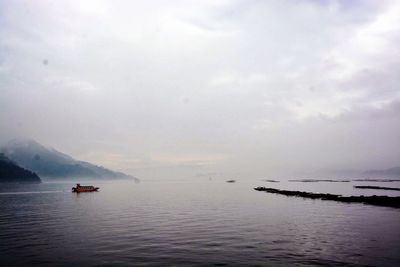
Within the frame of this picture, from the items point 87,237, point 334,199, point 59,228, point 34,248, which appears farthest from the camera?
point 334,199

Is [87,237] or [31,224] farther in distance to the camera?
[31,224]

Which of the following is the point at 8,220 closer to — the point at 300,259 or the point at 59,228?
the point at 59,228

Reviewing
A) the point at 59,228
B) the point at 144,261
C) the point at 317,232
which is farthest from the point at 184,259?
the point at 59,228

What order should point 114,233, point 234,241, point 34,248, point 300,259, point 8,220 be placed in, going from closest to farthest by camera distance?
point 300,259 < point 34,248 < point 234,241 < point 114,233 < point 8,220

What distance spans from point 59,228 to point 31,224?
6.52m

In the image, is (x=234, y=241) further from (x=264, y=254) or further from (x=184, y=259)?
(x=184, y=259)

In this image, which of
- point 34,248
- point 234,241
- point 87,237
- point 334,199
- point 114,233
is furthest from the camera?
point 334,199

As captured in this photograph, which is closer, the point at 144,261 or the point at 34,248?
the point at 144,261

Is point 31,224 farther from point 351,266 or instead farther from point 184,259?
point 351,266

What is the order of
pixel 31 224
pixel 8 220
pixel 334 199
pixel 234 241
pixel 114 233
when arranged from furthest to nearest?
pixel 334 199 → pixel 8 220 → pixel 31 224 → pixel 114 233 → pixel 234 241

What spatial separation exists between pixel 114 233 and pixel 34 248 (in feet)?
30.1

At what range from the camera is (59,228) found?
40.6 metres

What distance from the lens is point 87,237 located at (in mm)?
34000

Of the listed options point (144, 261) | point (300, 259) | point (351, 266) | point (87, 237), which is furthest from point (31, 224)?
point (351, 266)
